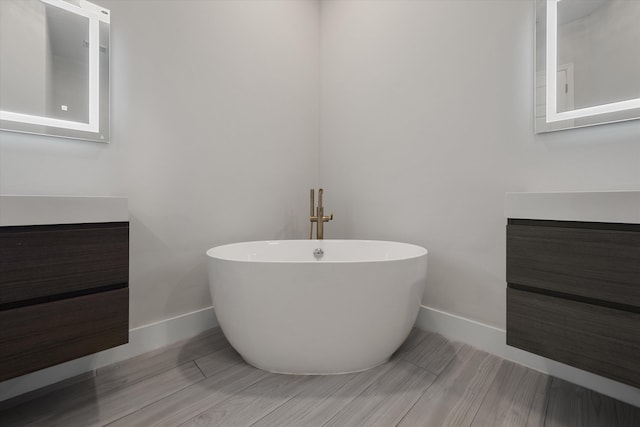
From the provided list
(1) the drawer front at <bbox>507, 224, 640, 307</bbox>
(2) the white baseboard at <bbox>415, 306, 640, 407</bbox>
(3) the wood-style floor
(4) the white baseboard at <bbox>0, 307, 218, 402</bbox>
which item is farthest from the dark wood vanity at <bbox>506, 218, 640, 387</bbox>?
(4) the white baseboard at <bbox>0, 307, 218, 402</bbox>

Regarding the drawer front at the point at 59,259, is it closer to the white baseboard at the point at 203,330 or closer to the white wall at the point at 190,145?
the white wall at the point at 190,145

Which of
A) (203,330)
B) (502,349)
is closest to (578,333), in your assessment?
(502,349)

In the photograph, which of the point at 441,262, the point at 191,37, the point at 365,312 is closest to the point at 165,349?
the point at 365,312

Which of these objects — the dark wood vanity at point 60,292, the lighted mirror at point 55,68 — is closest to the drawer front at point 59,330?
the dark wood vanity at point 60,292

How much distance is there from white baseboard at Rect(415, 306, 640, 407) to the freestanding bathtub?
0.40m

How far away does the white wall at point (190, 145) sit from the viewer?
1216 mm

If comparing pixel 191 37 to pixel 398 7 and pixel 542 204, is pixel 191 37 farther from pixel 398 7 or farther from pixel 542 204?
pixel 542 204

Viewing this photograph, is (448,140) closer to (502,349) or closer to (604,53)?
(604,53)

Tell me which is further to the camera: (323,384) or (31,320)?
(323,384)

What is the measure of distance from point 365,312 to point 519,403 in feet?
1.86

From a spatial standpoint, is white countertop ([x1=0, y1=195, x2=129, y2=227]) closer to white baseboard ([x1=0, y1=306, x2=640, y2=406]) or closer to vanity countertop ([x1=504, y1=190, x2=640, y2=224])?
white baseboard ([x1=0, y1=306, x2=640, y2=406])

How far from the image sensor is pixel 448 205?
4.80 feet

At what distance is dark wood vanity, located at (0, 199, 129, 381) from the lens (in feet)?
2.39

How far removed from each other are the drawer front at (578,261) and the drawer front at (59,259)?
1.20 metres
